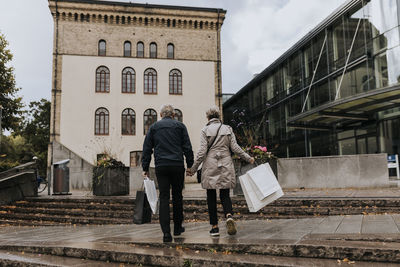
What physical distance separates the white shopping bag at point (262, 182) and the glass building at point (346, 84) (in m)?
7.13

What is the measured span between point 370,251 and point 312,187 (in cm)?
832

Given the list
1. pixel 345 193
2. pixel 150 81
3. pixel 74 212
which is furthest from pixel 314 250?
pixel 150 81

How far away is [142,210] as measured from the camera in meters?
5.91

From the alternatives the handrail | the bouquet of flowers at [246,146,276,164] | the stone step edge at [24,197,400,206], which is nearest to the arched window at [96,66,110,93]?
the handrail

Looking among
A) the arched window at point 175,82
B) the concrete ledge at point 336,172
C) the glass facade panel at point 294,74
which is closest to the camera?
the concrete ledge at point 336,172

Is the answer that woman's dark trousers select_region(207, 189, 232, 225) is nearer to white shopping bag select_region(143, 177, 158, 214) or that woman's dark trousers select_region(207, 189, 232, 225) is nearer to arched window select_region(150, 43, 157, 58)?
white shopping bag select_region(143, 177, 158, 214)

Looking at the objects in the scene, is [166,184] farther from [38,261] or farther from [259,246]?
[38,261]

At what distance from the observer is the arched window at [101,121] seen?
2869cm

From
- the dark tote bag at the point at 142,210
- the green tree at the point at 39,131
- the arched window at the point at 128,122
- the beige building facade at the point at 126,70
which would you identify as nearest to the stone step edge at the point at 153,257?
the dark tote bag at the point at 142,210

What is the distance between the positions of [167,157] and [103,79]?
84.6ft

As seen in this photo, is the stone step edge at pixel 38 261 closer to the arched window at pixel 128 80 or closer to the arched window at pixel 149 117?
the arched window at pixel 149 117

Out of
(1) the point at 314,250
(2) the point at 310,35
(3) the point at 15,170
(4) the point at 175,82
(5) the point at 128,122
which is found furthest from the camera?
(4) the point at 175,82

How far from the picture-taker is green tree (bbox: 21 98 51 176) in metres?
42.2

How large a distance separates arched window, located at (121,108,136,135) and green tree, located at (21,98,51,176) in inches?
655
